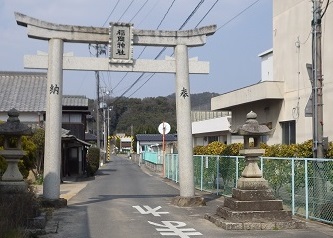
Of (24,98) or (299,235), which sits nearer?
(299,235)

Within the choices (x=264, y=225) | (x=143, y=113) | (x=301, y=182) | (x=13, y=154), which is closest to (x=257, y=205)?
(x=264, y=225)

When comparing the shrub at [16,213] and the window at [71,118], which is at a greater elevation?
the window at [71,118]

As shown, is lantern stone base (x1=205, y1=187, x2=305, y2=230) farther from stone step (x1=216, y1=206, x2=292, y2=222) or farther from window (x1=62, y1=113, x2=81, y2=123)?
window (x1=62, y1=113, x2=81, y2=123)

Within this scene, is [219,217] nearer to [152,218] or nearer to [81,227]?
[152,218]

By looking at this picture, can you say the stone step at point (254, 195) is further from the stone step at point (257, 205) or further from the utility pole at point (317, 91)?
the utility pole at point (317, 91)

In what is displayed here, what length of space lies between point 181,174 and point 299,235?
637 cm

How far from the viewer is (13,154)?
1293 centimetres

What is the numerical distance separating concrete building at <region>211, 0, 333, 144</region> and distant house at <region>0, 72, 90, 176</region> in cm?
1635

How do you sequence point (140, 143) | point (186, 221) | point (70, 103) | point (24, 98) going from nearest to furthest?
1. point (186, 221)
2. point (24, 98)
3. point (70, 103)
4. point (140, 143)

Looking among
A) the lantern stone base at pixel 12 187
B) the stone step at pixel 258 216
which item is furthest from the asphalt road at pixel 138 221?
the lantern stone base at pixel 12 187

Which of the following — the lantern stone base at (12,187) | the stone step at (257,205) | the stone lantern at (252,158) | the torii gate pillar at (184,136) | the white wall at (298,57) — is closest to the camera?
the stone step at (257,205)

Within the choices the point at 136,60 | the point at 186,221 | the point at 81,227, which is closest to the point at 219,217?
the point at 186,221

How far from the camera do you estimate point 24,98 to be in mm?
35062

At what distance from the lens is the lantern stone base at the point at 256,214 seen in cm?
1111
